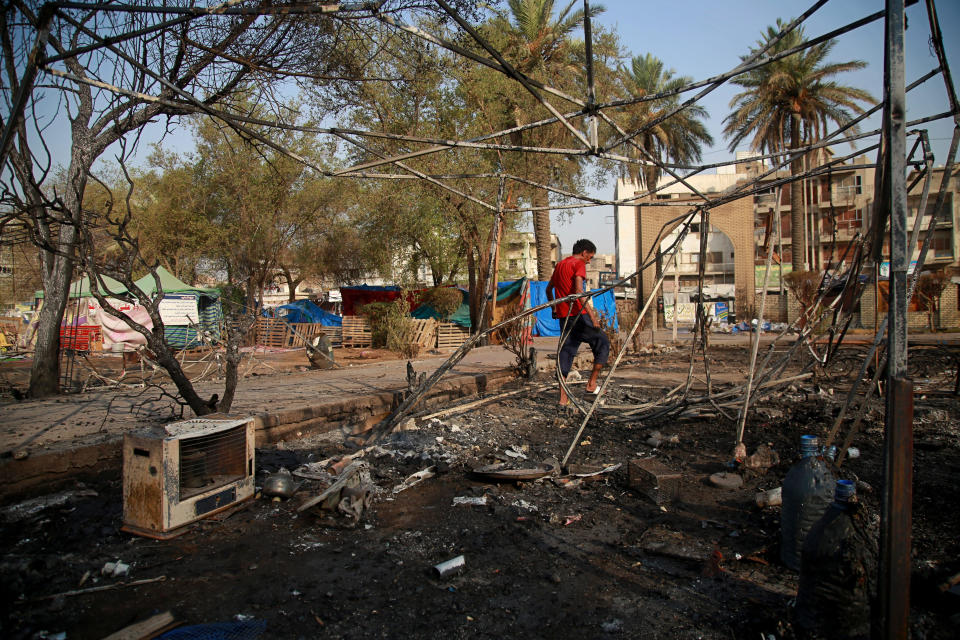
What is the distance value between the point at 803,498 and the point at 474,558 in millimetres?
1623

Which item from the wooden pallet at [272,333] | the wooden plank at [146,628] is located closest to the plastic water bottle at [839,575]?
the wooden plank at [146,628]

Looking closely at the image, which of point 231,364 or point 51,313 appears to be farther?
point 51,313

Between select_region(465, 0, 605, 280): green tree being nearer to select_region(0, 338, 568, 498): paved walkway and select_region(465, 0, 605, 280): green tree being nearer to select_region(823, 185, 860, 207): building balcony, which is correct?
select_region(0, 338, 568, 498): paved walkway

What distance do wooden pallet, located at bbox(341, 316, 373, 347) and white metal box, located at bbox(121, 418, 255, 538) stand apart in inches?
601

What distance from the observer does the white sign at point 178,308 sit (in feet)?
61.2

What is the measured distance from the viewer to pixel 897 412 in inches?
65.2

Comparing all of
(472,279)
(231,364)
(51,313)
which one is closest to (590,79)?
(231,364)

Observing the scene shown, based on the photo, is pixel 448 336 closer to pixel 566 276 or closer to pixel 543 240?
pixel 543 240

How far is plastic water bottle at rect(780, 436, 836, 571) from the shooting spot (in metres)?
2.49

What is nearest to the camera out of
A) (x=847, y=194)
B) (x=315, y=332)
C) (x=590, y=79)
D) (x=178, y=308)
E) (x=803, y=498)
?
(x=803, y=498)

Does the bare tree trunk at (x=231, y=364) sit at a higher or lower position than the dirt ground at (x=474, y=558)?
higher

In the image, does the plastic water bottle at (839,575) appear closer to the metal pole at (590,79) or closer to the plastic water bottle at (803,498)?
the plastic water bottle at (803,498)

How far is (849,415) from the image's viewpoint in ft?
17.7

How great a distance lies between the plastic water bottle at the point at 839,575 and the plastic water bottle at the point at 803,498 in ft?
1.61
